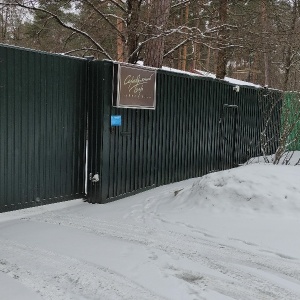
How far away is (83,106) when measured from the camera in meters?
6.43

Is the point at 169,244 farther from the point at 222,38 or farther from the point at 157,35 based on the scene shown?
the point at 222,38

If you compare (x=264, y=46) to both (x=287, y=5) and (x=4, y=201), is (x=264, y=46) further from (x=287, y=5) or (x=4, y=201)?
(x=4, y=201)

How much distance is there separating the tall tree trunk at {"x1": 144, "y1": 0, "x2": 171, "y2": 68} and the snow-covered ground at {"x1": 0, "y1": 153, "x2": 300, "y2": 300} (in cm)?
440

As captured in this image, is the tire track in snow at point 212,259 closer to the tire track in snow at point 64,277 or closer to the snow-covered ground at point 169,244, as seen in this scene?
the snow-covered ground at point 169,244

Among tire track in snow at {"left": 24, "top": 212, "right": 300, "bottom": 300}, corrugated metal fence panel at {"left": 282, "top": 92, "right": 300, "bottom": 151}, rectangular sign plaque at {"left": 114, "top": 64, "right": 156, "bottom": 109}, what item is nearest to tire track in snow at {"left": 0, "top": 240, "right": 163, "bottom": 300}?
tire track in snow at {"left": 24, "top": 212, "right": 300, "bottom": 300}

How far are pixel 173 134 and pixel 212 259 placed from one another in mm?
4179

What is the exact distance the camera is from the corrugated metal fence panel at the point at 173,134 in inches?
251

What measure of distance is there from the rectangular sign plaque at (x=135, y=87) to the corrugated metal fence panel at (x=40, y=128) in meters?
0.56

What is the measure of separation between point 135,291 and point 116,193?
3.36 metres

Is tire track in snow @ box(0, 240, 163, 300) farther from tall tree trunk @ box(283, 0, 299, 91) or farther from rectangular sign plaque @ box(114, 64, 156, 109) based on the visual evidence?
tall tree trunk @ box(283, 0, 299, 91)

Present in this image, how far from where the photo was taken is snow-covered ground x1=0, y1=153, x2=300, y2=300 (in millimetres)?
3471

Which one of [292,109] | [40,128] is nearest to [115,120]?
[40,128]

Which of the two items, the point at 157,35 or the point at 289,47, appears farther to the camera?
the point at 289,47

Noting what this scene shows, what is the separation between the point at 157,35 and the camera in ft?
33.2
